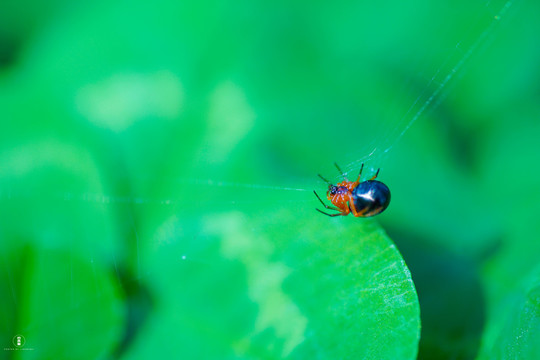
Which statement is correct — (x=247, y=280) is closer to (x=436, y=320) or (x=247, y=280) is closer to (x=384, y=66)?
(x=436, y=320)

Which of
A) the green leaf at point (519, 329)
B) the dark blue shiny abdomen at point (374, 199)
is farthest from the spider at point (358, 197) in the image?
the green leaf at point (519, 329)

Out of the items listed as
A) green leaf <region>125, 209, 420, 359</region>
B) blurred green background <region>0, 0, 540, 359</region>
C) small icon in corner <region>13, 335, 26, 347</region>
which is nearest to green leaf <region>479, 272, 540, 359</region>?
blurred green background <region>0, 0, 540, 359</region>

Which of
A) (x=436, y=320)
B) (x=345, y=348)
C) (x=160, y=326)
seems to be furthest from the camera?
(x=436, y=320)

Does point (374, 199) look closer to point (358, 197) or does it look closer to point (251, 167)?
point (358, 197)

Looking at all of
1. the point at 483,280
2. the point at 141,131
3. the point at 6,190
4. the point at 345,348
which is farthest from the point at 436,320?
the point at 6,190

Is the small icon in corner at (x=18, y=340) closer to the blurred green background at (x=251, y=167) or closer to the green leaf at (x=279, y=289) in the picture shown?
the blurred green background at (x=251, y=167)
